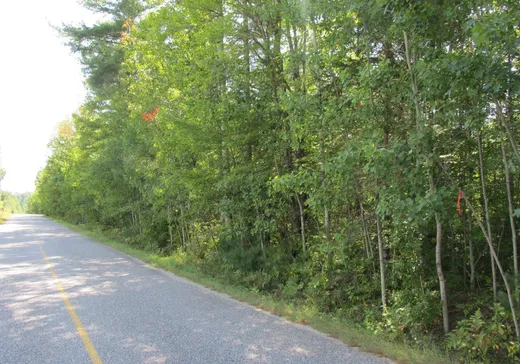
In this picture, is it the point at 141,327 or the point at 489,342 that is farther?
the point at 141,327

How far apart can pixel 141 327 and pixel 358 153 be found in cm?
421

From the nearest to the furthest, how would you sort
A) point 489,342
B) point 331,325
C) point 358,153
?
point 489,342
point 358,153
point 331,325

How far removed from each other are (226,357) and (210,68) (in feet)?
25.0

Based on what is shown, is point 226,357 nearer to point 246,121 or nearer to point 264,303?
point 264,303

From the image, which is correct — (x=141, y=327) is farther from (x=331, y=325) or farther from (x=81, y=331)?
(x=331, y=325)

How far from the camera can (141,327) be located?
5941 millimetres

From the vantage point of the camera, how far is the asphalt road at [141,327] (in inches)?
187

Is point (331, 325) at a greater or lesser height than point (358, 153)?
lesser

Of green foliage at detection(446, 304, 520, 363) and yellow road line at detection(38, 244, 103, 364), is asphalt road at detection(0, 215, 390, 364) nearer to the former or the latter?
yellow road line at detection(38, 244, 103, 364)

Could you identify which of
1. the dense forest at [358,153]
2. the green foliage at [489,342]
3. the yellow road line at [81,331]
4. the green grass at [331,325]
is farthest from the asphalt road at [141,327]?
the dense forest at [358,153]

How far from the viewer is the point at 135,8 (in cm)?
2244

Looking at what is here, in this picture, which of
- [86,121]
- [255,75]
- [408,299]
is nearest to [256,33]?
[255,75]

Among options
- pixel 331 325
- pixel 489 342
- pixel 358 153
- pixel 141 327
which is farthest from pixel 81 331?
pixel 489 342

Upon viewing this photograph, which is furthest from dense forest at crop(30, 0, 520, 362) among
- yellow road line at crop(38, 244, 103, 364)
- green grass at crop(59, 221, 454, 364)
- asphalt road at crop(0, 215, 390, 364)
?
yellow road line at crop(38, 244, 103, 364)
